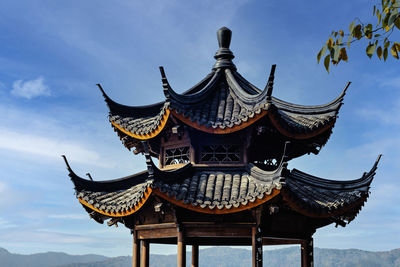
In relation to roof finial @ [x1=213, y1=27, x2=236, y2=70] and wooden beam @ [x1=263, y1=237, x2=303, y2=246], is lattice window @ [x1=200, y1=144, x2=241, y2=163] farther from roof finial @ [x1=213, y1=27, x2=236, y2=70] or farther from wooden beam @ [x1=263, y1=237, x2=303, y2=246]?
roof finial @ [x1=213, y1=27, x2=236, y2=70]

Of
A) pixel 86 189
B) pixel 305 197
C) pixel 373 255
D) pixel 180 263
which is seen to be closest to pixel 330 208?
pixel 305 197

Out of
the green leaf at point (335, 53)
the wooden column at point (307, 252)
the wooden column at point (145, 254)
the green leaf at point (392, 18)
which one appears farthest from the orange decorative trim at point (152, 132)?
the green leaf at point (392, 18)

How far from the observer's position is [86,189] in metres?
12.8

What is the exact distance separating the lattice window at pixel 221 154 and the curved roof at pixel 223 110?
85 centimetres

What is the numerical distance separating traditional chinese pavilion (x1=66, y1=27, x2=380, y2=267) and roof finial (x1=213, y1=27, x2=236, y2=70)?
0.27m

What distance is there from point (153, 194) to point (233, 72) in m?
5.31

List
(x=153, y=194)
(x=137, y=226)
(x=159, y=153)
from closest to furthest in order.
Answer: (x=153, y=194) < (x=137, y=226) < (x=159, y=153)

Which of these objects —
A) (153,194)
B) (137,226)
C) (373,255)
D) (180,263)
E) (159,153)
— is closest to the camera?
(153,194)

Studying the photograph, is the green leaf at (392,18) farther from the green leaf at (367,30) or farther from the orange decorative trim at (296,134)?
the orange decorative trim at (296,134)

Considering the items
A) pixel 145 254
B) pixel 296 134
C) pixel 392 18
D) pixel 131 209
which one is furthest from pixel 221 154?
pixel 392 18

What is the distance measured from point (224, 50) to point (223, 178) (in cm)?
454

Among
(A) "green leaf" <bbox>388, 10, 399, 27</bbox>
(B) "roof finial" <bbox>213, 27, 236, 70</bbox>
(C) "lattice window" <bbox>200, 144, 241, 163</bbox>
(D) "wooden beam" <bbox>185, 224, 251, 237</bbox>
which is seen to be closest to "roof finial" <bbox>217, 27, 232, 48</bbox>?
(B) "roof finial" <bbox>213, 27, 236, 70</bbox>

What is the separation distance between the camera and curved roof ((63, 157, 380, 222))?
10.7 m

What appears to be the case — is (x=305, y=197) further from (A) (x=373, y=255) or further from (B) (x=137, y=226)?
(A) (x=373, y=255)
